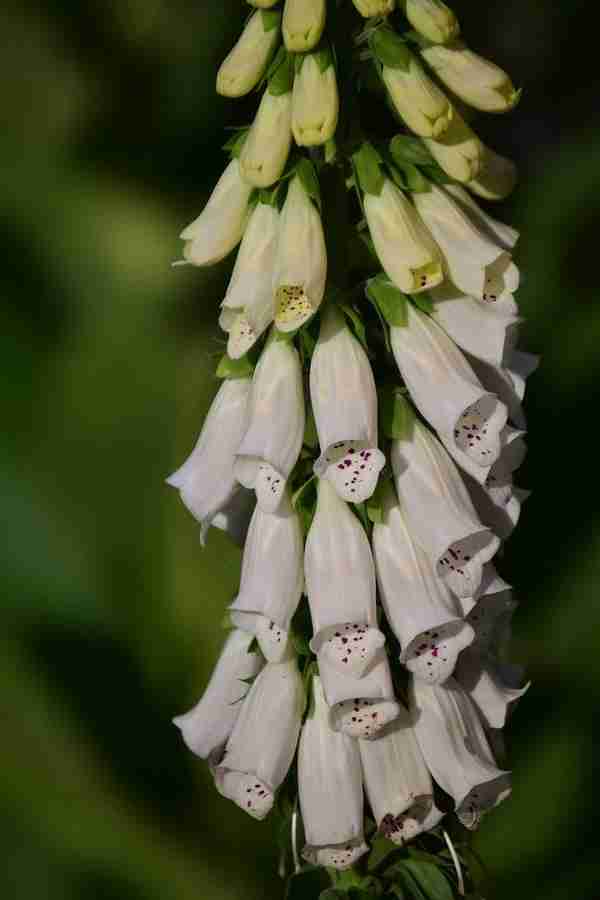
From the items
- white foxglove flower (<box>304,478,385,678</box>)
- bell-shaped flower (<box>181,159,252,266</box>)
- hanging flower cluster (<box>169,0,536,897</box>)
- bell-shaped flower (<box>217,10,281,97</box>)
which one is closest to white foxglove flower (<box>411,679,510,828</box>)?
hanging flower cluster (<box>169,0,536,897</box>)

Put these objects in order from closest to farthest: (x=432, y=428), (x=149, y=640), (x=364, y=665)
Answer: (x=364, y=665) → (x=432, y=428) → (x=149, y=640)

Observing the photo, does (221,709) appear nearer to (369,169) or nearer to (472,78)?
(369,169)

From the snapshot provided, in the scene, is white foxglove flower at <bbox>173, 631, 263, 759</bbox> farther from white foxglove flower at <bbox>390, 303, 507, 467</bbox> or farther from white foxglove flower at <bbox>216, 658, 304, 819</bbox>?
white foxglove flower at <bbox>390, 303, 507, 467</bbox>

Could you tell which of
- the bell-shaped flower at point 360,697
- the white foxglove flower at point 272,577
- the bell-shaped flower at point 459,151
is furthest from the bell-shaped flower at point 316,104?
the bell-shaped flower at point 360,697

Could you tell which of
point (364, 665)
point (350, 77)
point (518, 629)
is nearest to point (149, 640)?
point (518, 629)

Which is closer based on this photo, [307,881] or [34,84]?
[307,881]

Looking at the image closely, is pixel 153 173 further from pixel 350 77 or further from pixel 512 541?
pixel 350 77

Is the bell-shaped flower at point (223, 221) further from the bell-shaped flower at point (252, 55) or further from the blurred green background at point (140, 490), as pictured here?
the blurred green background at point (140, 490)
